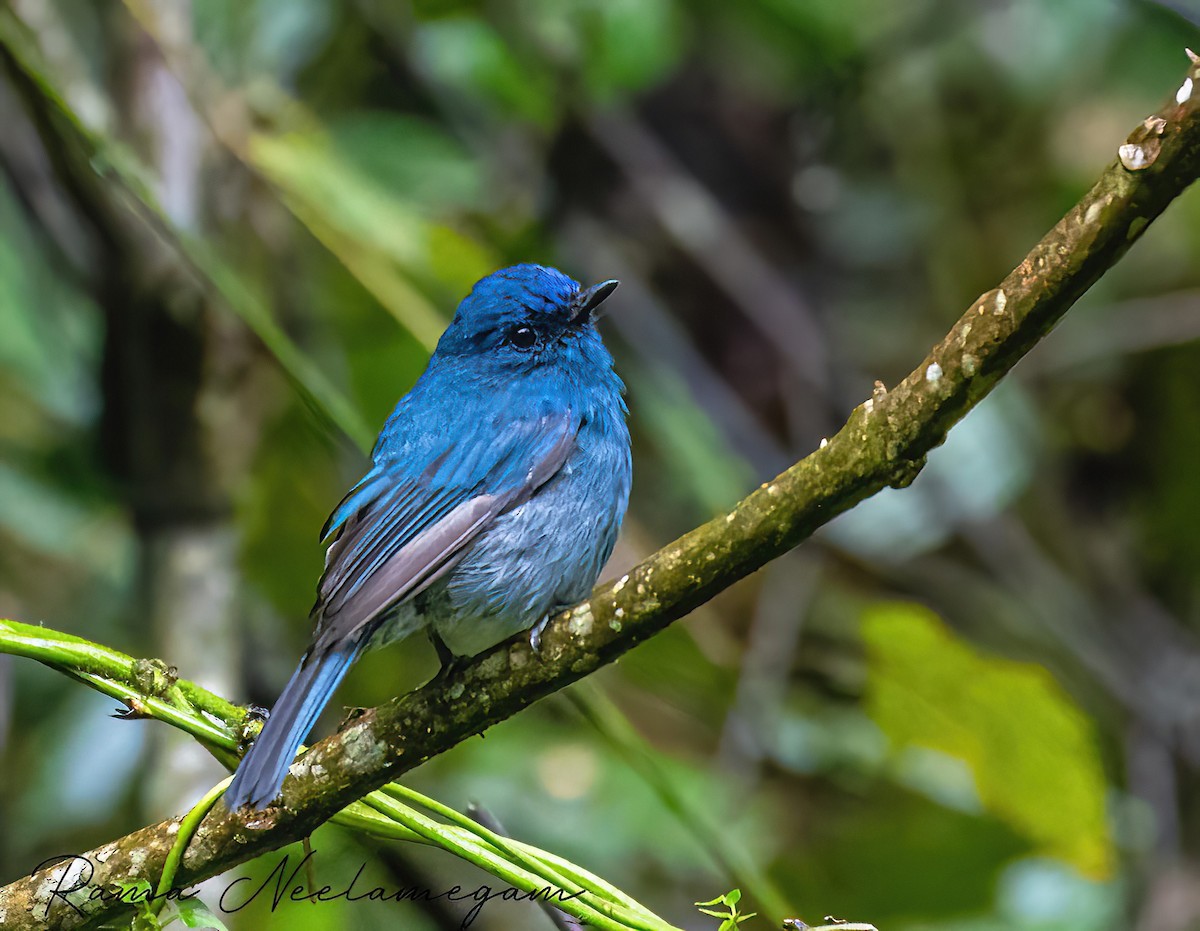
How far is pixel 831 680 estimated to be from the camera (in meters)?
5.28

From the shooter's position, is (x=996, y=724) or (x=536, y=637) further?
(x=996, y=724)

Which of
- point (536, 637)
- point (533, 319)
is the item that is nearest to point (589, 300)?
point (533, 319)

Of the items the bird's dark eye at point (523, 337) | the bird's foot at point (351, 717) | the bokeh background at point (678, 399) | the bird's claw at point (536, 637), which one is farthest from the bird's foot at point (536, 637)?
the bird's dark eye at point (523, 337)

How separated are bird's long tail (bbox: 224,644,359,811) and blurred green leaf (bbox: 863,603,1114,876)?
1.53 metres

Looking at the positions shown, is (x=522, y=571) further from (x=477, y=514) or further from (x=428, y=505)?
(x=428, y=505)

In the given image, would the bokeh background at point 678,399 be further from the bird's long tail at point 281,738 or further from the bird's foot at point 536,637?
the bird's foot at point 536,637

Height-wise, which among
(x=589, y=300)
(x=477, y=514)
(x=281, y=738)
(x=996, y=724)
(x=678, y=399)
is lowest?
(x=281, y=738)

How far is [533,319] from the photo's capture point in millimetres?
3330

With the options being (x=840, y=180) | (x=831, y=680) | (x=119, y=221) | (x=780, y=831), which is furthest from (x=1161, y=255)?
(x=119, y=221)

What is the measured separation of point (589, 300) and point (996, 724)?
1.53 metres

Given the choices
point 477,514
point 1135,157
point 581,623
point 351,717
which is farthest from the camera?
point 477,514

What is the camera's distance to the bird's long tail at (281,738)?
6.83 feet

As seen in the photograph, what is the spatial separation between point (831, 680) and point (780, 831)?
2.27 feet

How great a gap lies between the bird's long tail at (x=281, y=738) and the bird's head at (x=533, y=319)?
114cm
